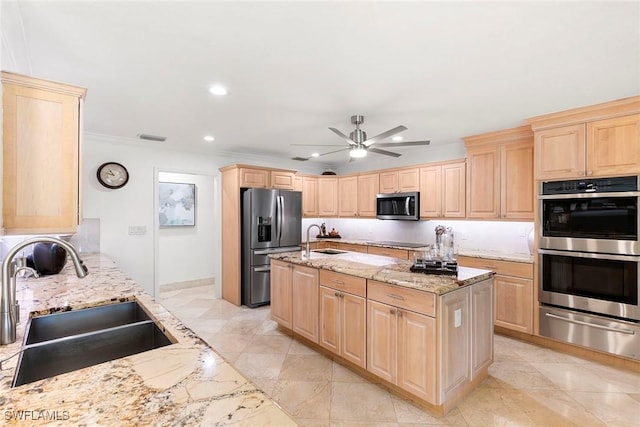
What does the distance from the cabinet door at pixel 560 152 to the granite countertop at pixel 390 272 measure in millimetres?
1463

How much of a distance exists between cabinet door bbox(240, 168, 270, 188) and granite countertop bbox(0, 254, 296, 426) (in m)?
3.48

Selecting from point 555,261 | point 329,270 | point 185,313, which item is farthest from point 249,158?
point 555,261

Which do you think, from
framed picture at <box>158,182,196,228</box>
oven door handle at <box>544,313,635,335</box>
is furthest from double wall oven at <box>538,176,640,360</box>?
framed picture at <box>158,182,196,228</box>

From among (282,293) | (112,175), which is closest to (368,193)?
(282,293)

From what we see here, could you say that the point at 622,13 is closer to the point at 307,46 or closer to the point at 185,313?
the point at 307,46

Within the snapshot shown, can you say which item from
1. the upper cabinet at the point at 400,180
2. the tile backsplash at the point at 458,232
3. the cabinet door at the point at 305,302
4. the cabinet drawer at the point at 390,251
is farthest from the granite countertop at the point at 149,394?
the upper cabinet at the point at 400,180

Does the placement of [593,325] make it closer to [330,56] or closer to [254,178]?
[330,56]

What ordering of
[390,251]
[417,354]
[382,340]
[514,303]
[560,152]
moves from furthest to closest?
[390,251] → [514,303] → [560,152] → [382,340] → [417,354]

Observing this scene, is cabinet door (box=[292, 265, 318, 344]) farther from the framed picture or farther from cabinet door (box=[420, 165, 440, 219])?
the framed picture

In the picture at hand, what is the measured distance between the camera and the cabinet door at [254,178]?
460 cm

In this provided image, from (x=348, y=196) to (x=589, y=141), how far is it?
3.55 m

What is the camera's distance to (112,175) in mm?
4109

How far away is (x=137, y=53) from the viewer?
191cm

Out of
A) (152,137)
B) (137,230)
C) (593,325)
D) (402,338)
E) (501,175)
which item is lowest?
(593,325)
